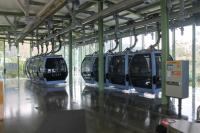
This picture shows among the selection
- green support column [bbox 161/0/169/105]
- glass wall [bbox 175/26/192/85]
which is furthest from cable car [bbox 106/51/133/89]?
green support column [bbox 161/0/169/105]

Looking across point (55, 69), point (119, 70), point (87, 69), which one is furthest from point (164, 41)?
point (55, 69)

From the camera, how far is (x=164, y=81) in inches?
318

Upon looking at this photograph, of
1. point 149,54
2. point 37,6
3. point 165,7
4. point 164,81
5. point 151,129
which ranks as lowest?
point 151,129

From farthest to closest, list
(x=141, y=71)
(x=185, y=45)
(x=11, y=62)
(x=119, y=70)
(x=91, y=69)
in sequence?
A: (x=11, y=62)
(x=91, y=69)
(x=185, y=45)
(x=119, y=70)
(x=141, y=71)

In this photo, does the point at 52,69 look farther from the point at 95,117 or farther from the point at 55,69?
the point at 95,117

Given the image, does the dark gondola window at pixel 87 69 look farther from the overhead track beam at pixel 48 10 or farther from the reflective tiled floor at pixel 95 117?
the reflective tiled floor at pixel 95 117

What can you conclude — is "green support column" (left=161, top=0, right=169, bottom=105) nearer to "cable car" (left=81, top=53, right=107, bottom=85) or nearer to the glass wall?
the glass wall

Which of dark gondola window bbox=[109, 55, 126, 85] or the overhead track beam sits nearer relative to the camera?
the overhead track beam

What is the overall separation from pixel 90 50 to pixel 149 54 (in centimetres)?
1231

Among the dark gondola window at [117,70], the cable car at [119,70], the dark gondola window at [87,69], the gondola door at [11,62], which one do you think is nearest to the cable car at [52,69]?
the dark gondola window at [87,69]

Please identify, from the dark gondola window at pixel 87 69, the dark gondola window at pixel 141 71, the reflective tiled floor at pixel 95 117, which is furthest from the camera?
the dark gondola window at pixel 87 69

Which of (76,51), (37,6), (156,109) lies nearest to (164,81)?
(156,109)

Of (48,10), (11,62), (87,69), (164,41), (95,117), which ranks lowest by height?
(95,117)

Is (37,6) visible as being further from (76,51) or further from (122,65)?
(76,51)
